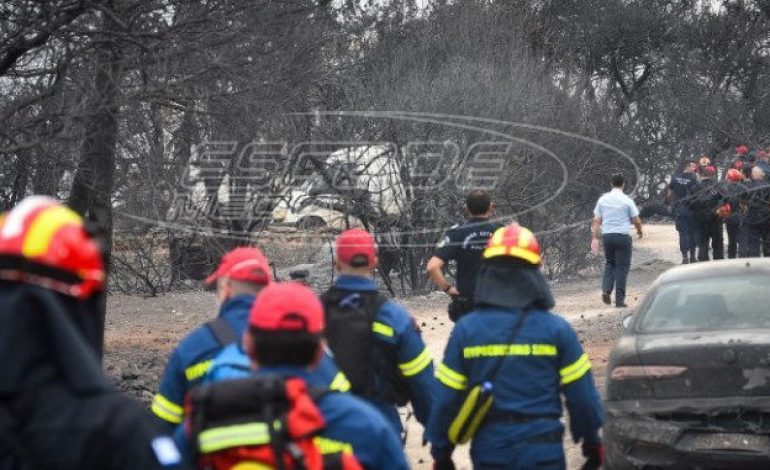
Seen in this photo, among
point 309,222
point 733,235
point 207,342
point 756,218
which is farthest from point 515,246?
point 733,235

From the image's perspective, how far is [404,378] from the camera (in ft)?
20.6

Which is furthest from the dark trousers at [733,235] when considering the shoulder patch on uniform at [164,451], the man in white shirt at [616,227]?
the shoulder patch on uniform at [164,451]

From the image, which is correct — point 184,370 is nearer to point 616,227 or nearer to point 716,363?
point 716,363

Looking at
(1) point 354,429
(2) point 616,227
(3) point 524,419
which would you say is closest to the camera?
(1) point 354,429

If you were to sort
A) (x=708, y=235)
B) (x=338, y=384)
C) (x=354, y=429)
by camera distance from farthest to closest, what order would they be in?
(x=708, y=235) < (x=338, y=384) < (x=354, y=429)

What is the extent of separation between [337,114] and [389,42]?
23.3 ft

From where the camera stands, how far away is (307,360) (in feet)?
12.1

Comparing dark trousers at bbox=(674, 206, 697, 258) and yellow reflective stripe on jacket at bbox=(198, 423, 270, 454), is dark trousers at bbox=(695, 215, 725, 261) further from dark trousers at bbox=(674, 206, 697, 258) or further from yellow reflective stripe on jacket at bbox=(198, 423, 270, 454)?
yellow reflective stripe on jacket at bbox=(198, 423, 270, 454)

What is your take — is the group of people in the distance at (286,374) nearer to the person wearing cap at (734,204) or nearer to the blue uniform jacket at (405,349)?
the blue uniform jacket at (405,349)

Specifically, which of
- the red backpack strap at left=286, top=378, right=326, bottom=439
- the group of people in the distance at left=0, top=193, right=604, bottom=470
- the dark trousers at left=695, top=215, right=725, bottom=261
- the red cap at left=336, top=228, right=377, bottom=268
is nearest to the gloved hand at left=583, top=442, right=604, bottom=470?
the group of people in the distance at left=0, top=193, right=604, bottom=470

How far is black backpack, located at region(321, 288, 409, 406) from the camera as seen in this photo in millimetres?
6168

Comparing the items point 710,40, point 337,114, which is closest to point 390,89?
point 337,114

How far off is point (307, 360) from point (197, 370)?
1.34 m

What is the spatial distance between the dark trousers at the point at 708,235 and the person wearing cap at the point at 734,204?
0.18m
